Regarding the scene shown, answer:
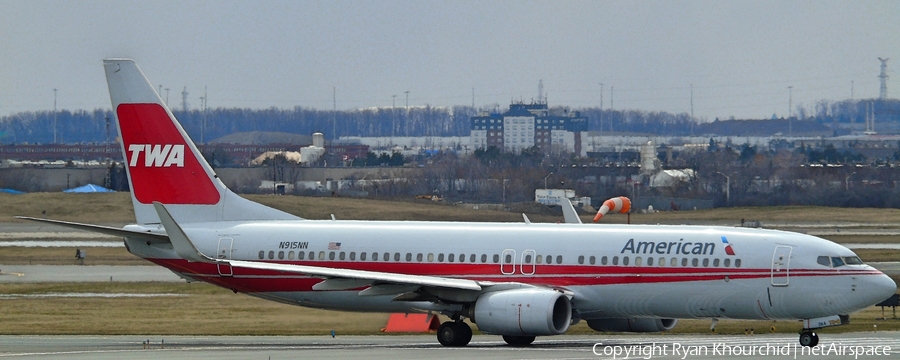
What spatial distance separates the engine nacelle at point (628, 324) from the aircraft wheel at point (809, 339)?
4.93 metres

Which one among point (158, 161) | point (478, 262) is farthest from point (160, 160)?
point (478, 262)

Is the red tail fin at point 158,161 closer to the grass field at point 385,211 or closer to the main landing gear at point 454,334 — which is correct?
the main landing gear at point 454,334

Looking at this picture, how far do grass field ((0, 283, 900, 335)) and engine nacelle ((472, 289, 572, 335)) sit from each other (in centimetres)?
709

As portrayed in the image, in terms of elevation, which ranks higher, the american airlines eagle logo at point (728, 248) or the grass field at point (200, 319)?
the american airlines eagle logo at point (728, 248)

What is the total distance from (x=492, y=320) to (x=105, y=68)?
1556 cm

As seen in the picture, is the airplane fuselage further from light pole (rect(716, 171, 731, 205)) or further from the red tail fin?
light pole (rect(716, 171, 731, 205))

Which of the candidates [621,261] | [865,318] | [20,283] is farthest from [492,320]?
[20,283]

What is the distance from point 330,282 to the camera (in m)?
37.2

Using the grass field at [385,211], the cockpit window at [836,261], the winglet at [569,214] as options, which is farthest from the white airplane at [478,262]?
the grass field at [385,211]

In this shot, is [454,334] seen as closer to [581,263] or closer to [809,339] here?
[581,263]

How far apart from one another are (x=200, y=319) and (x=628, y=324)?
1588 centimetres

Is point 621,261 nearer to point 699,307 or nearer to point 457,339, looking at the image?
point 699,307

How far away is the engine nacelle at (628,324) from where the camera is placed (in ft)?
128

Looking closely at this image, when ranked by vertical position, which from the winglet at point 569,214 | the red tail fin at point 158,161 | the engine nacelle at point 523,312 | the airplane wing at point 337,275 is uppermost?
the red tail fin at point 158,161
